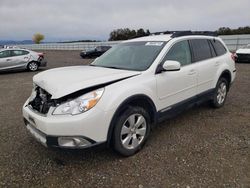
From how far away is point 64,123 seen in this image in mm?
2830

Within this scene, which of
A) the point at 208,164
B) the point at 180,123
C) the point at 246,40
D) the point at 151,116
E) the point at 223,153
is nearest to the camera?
the point at 208,164

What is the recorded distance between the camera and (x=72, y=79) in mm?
3256

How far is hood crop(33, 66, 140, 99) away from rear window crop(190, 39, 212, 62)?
64.5 inches

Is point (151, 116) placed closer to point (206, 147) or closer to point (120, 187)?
point (206, 147)

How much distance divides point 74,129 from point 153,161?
1214 millimetres

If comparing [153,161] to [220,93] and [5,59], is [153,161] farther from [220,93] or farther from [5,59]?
[5,59]

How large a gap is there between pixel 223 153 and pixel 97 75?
83.5 inches

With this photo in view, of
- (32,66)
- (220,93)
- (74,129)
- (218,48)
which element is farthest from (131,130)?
(32,66)

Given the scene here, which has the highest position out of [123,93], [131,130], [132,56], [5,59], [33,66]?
[132,56]

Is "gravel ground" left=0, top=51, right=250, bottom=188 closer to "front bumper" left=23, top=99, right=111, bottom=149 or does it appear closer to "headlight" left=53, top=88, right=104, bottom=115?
"front bumper" left=23, top=99, right=111, bottom=149

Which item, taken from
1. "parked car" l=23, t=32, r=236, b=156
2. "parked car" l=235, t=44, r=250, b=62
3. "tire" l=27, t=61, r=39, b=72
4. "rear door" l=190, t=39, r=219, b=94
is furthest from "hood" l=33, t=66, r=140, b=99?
"parked car" l=235, t=44, r=250, b=62

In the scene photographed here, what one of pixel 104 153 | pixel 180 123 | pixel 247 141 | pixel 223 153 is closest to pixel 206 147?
pixel 223 153

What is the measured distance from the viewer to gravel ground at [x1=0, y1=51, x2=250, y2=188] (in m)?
2.92

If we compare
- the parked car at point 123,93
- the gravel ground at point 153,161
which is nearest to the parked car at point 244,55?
the parked car at point 123,93
